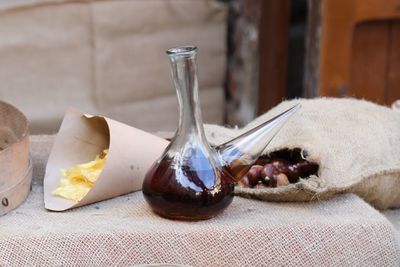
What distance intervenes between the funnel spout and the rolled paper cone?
156mm

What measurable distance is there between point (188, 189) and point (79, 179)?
268mm

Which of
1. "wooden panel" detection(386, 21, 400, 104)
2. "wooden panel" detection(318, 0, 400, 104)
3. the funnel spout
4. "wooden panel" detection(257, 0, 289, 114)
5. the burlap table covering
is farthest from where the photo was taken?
"wooden panel" detection(257, 0, 289, 114)

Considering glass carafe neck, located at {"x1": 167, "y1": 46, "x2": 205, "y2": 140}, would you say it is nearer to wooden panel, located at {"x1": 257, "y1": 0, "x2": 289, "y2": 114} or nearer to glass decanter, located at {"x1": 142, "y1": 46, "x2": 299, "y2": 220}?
glass decanter, located at {"x1": 142, "y1": 46, "x2": 299, "y2": 220}

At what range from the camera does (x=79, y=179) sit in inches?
55.8

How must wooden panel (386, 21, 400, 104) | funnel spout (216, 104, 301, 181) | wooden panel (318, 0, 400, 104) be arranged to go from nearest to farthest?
1. funnel spout (216, 104, 301, 181)
2. wooden panel (318, 0, 400, 104)
3. wooden panel (386, 21, 400, 104)

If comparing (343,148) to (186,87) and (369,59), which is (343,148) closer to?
(186,87)

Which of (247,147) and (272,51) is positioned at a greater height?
(247,147)

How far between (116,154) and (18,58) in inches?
63.8

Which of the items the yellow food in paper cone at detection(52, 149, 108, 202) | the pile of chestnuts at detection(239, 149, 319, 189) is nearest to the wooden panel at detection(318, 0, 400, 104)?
the pile of chestnuts at detection(239, 149, 319, 189)

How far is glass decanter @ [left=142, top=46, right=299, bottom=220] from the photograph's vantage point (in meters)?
1.23

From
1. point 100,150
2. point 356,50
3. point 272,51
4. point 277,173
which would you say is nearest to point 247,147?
point 277,173

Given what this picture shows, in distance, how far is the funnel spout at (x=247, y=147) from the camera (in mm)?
1333

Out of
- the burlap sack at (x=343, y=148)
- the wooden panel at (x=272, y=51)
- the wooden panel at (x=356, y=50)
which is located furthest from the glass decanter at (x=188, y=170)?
the wooden panel at (x=272, y=51)

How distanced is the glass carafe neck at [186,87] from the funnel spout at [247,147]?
0.07m
